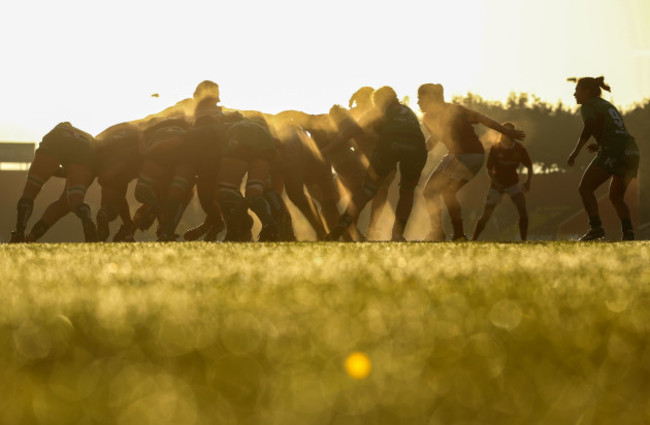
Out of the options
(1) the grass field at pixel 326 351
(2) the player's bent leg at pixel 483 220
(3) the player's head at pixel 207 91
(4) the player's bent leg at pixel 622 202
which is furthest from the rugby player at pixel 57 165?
(1) the grass field at pixel 326 351

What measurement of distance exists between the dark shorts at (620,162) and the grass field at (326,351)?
9116mm

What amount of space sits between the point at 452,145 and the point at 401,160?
0.89 m

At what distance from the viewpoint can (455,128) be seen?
539 inches

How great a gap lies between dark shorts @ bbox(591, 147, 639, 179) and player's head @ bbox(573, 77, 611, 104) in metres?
0.88

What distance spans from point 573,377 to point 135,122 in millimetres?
12887

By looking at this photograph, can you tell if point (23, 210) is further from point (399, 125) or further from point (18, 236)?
point (399, 125)

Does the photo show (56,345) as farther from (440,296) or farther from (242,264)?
(242,264)

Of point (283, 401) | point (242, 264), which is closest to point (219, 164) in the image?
point (242, 264)

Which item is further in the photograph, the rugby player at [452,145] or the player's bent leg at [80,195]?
the rugby player at [452,145]

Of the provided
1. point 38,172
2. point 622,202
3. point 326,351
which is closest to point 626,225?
point 622,202

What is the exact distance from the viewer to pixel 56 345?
226 cm

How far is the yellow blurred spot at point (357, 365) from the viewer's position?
5.97 feet

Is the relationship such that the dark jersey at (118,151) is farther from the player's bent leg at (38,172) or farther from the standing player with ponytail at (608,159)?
the standing player with ponytail at (608,159)

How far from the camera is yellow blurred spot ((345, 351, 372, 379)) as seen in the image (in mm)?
1818
